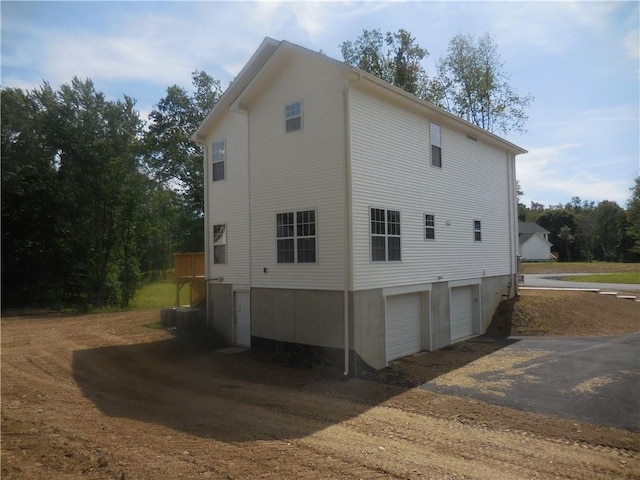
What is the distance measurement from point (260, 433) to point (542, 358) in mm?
9249

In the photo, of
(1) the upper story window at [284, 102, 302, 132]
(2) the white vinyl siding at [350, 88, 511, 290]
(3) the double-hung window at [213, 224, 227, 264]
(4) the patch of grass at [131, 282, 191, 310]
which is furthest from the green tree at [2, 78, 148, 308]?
(2) the white vinyl siding at [350, 88, 511, 290]

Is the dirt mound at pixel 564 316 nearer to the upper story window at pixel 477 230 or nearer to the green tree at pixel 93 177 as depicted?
the upper story window at pixel 477 230

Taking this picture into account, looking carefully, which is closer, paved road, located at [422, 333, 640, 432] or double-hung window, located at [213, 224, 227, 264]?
paved road, located at [422, 333, 640, 432]

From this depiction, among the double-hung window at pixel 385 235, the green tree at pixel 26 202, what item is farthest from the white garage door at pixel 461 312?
the green tree at pixel 26 202

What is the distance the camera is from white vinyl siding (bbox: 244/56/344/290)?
11914mm

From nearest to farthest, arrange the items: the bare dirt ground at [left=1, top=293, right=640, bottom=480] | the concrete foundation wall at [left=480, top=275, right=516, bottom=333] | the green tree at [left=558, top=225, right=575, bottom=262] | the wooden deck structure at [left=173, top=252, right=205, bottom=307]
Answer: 1. the bare dirt ground at [left=1, top=293, right=640, bottom=480]
2. the wooden deck structure at [left=173, top=252, right=205, bottom=307]
3. the concrete foundation wall at [left=480, top=275, right=516, bottom=333]
4. the green tree at [left=558, top=225, right=575, bottom=262]

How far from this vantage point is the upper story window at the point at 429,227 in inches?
581

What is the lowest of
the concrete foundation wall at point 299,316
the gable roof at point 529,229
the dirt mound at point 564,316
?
the dirt mound at point 564,316

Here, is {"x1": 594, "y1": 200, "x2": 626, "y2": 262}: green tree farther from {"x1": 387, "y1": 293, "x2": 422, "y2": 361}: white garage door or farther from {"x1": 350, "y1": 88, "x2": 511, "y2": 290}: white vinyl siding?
{"x1": 387, "y1": 293, "x2": 422, "y2": 361}: white garage door

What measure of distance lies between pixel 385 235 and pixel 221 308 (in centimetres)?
693

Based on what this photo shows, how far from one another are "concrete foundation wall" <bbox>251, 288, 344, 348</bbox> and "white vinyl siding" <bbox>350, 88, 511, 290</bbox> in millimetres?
1059

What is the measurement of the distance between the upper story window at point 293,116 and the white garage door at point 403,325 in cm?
578

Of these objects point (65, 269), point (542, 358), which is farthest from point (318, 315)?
point (65, 269)

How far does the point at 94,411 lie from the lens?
8.45m
